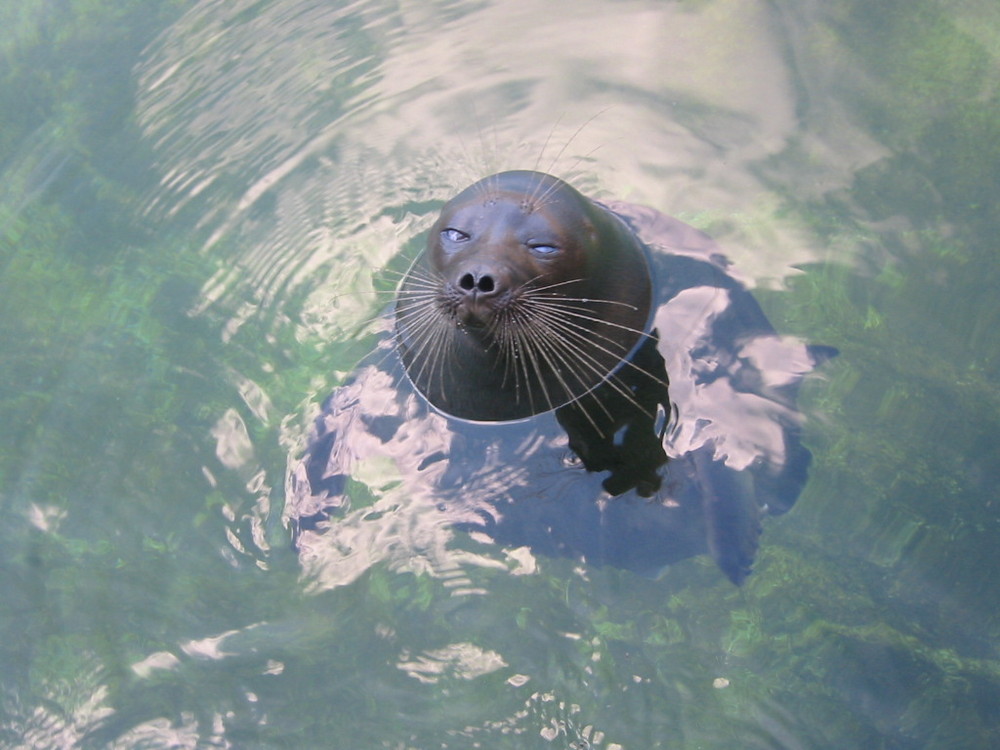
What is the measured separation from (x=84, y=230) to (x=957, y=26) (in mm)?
5350

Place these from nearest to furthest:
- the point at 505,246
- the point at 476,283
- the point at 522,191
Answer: the point at 476,283, the point at 505,246, the point at 522,191

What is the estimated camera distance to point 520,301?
11.0 feet

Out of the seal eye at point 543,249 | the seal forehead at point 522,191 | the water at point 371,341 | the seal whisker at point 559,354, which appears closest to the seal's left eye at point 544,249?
the seal eye at point 543,249

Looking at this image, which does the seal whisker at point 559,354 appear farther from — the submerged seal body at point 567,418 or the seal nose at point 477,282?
the seal nose at point 477,282

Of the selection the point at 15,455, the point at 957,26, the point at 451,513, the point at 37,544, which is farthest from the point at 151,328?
the point at 957,26

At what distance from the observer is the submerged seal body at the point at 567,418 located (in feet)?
12.6

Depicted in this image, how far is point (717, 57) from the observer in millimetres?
5555

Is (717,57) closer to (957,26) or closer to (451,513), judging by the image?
(957,26)

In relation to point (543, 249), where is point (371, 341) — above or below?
below

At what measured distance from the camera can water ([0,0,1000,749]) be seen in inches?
153

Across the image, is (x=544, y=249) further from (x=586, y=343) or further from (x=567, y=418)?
(x=567, y=418)

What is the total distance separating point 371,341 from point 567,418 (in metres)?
1.20

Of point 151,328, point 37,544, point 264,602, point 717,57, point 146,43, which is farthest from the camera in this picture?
point 146,43

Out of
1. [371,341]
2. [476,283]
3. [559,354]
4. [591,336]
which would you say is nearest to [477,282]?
[476,283]
